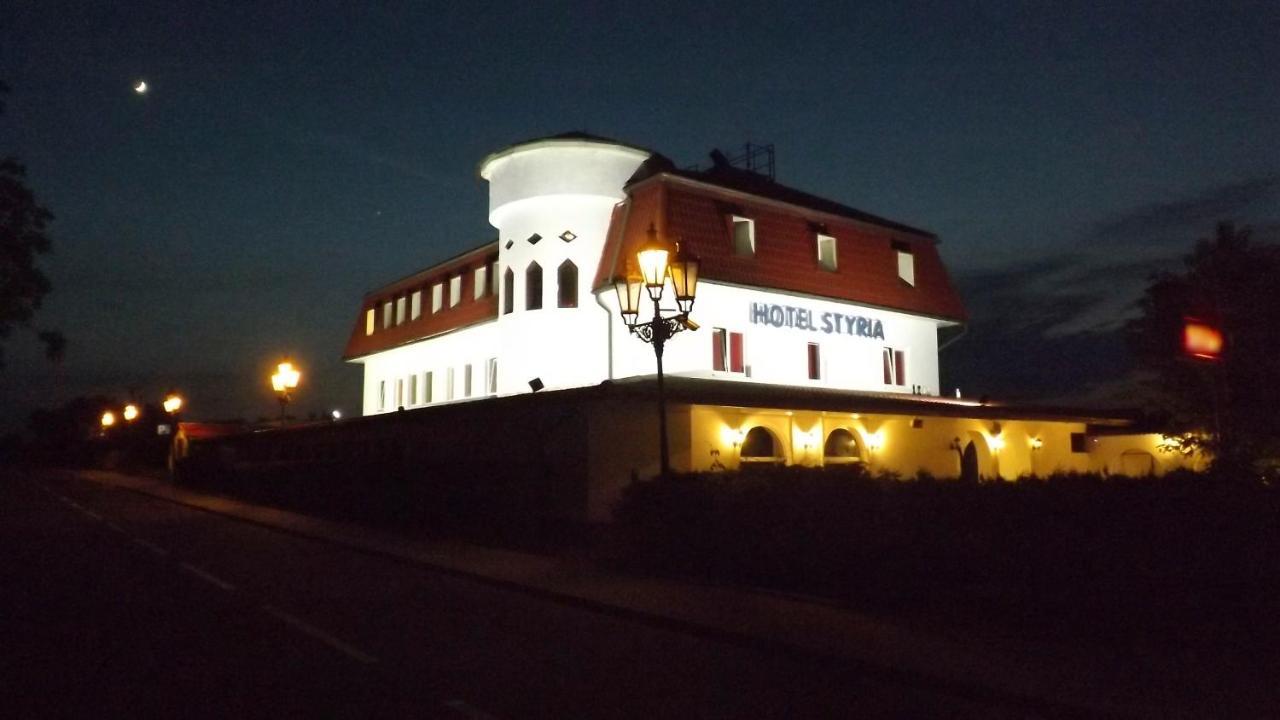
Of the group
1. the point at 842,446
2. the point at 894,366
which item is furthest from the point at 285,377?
the point at 894,366

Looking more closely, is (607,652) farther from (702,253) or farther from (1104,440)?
(1104,440)

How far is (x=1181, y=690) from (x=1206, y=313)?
10.0 feet

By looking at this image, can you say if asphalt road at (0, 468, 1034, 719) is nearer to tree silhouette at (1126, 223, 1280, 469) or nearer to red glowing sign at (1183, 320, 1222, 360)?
red glowing sign at (1183, 320, 1222, 360)

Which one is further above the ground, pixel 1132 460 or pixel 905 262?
pixel 905 262

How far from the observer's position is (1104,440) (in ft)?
103

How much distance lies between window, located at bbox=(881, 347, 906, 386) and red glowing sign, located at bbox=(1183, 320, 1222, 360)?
2211 centimetres

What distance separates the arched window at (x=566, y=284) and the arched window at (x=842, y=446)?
7.78 meters

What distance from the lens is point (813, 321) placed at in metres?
27.8

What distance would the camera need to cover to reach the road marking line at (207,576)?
1362 cm

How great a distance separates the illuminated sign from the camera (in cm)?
2675

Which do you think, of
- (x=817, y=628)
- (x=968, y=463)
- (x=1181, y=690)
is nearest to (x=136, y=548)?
(x=817, y=628)

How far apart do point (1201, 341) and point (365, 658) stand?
23.9ft

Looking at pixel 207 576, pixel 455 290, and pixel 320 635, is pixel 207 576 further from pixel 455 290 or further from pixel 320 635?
pixel 455 290

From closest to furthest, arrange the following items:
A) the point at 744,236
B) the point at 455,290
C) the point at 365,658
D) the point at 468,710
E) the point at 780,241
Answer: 1. the point at 468,710
2. the point at 365,658
3. the point at 744,236
4. the point at 780,241
5. the point at 455,290
